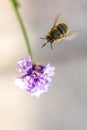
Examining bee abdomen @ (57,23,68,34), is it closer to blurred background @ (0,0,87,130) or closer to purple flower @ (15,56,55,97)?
purple flower @ (15,56,55,97)

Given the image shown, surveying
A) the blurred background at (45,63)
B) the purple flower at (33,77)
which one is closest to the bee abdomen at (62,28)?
the purple flower at (33,77)

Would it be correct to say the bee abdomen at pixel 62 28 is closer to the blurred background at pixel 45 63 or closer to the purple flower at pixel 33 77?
the purple flower at pixel 33 77

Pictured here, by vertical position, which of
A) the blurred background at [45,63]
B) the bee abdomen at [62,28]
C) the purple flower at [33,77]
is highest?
the blurred background at [45,63]

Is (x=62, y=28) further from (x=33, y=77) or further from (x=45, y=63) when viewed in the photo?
(x=45, y=63)

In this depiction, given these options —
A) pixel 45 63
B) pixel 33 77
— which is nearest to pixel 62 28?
pixel 33 77

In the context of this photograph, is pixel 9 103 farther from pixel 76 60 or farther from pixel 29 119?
pixel 76 60
